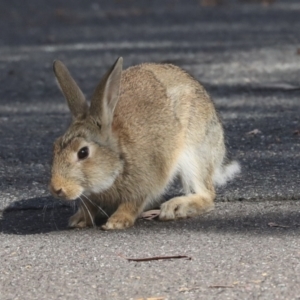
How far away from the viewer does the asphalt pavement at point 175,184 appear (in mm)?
3936

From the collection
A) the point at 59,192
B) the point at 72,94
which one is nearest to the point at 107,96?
the point at 72,94

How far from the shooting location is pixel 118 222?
15.7ft

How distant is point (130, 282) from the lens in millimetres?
3912

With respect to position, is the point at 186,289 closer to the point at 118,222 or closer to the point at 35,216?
the point at 118,222

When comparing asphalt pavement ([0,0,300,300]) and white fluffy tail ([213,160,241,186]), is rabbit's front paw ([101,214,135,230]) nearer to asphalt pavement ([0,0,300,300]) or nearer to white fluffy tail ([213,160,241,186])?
asphalt pavement ([0,0,300,300])

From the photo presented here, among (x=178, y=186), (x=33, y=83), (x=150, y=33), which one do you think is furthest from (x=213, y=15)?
(x=178, y=186)

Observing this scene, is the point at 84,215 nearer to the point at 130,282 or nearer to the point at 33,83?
the point at 130,282

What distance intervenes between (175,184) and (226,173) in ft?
1.09

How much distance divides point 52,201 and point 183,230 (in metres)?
0.92

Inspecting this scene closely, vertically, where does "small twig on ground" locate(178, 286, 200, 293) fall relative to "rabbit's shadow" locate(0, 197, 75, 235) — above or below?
above

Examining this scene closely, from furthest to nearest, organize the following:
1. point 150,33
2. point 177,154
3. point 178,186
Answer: point 150,33 < point 178,186 < point 177,154

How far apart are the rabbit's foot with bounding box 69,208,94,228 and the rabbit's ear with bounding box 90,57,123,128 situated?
0.47 metres

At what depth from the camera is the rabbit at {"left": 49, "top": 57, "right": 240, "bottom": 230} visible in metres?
4.61

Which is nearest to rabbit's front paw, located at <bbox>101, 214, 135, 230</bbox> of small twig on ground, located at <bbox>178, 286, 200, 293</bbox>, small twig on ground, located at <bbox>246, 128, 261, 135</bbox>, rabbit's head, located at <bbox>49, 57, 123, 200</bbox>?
rabbit's head, located at <bbox>49, 57, 123, 200</bbox>
